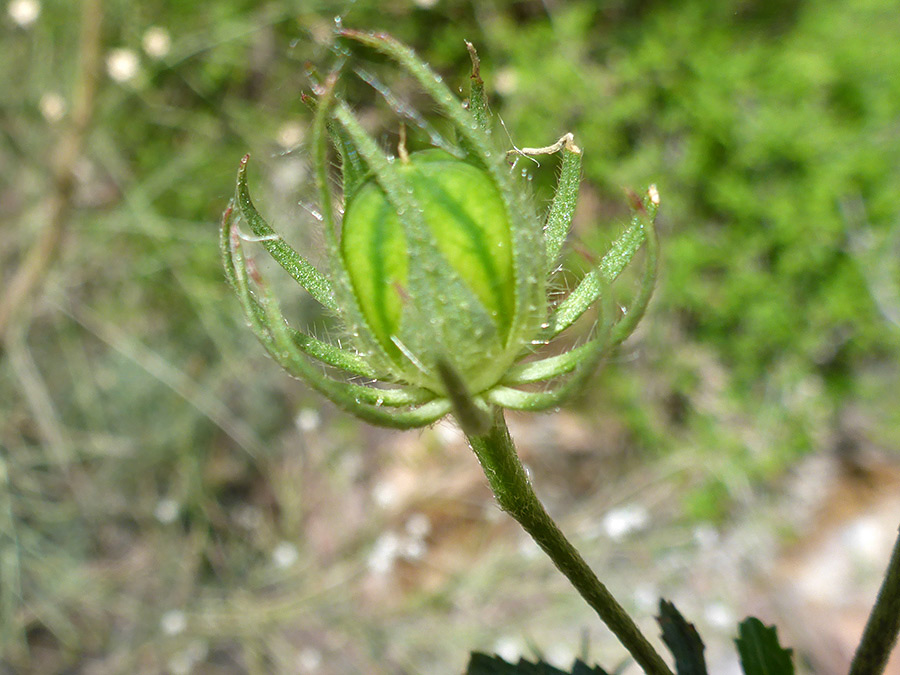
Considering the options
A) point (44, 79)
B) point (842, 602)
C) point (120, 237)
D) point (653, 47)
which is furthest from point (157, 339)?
point (842, 602)

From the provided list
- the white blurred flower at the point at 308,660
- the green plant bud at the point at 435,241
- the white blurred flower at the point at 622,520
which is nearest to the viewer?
the green plant bud at the point at 435,241

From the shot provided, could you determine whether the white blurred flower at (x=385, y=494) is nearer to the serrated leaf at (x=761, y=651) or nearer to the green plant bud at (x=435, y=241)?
the serrated leaf at (x=761, y=651)

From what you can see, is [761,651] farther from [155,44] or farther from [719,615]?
[155,44]

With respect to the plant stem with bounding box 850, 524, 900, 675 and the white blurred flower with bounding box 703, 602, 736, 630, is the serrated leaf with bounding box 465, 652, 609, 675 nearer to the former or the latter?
the plant stem with bounding box 850, 524, 900, 675

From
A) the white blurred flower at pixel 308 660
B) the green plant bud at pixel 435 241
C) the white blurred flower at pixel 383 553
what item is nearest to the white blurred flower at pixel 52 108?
the white blurred flower at pixel 383 553

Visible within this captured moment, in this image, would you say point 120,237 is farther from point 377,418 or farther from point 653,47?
point 377,418

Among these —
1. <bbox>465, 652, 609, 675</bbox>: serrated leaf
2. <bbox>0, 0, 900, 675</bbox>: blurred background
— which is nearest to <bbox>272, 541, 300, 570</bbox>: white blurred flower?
<bbox>0, 0, 900, 675</bbox>: blurred background
